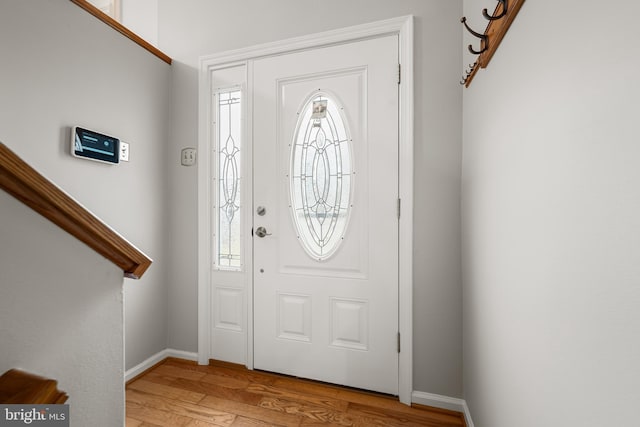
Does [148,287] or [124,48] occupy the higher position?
[124,48]

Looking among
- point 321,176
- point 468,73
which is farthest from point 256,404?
point 468,73

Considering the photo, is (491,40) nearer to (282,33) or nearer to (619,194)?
(619,194)

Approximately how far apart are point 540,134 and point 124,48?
2245 mm

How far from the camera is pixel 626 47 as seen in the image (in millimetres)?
428

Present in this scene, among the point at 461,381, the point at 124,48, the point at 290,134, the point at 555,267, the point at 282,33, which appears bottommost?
the point at 461,381

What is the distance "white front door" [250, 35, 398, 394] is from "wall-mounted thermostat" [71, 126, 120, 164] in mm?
826

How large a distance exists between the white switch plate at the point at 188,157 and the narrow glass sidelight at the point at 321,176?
767mm

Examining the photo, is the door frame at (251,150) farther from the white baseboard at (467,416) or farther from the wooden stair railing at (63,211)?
the wooden stair railing at (63,211)

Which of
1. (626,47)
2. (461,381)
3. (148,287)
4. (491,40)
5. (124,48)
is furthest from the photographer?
(148,287)

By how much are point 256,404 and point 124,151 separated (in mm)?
1700

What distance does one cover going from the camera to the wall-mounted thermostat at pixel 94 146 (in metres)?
1.56

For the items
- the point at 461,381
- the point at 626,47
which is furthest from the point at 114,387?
the point at 461,381

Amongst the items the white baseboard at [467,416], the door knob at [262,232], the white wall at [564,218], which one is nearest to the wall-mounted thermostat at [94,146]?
the door knob at [262,232]

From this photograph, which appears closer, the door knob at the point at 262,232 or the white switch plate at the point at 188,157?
the door knob at the point at 262,232
